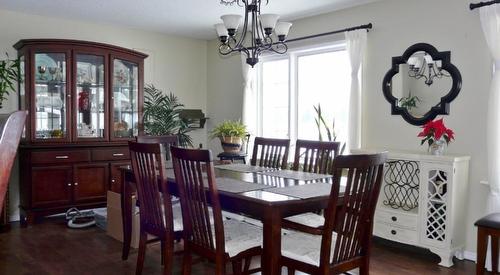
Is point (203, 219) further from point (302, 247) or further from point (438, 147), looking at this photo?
point (438, 147)

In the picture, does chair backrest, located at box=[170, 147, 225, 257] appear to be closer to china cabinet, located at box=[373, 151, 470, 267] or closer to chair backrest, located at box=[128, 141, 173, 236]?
chair backrest, located at box=[128, 141, 173, 236]

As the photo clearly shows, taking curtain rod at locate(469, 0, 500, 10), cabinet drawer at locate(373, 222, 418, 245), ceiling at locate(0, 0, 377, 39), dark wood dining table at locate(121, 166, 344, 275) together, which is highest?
ceiling at locate(0, 0, 377, 39)

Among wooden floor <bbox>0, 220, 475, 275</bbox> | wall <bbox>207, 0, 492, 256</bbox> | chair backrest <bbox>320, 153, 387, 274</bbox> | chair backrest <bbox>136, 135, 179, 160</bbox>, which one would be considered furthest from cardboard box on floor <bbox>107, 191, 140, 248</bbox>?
wall <bbox>207, 0, 492, 256</bbox>

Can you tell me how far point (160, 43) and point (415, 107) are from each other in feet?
11.7

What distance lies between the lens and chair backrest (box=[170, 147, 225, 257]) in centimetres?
226

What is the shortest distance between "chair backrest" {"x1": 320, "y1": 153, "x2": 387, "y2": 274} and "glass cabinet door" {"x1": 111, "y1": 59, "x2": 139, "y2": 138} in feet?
11.5

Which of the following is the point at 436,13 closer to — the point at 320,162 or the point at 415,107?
the point at 415,107

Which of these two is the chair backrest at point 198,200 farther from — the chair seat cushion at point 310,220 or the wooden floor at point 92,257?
the wooden floor at point 92,257

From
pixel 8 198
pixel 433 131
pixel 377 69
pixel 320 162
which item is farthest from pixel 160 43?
pixel 433 131

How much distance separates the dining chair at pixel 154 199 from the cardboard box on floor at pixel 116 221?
2.63ft

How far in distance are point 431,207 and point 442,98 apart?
95 cm

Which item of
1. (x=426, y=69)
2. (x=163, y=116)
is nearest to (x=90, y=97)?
(x=163, y=116)

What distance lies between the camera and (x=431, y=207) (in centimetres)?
347

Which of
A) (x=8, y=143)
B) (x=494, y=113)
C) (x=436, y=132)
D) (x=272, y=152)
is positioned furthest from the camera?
(x=272, y=152)
